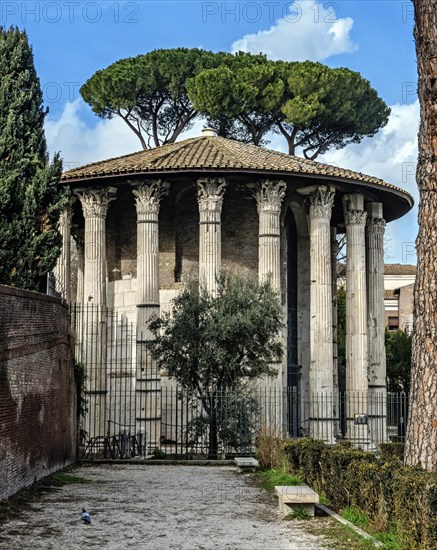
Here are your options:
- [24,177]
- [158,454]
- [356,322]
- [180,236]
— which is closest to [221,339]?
[158,454]

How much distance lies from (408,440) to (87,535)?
362cm

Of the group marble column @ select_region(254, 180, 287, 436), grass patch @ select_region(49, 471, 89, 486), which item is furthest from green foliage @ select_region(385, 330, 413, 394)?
grass patch @ select_region(49, 471, 89, 486)

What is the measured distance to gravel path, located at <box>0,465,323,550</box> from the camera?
9.96 m

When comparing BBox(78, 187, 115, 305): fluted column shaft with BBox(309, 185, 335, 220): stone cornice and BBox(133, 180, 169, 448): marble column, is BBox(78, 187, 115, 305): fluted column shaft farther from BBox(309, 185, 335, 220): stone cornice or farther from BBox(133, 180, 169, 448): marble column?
BBox(309, 185, 335, 220): stone cornice

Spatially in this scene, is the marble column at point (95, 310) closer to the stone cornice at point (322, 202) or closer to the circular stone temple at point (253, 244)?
the circular stone temple at point (253, 244)

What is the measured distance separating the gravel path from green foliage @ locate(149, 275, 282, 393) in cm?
598

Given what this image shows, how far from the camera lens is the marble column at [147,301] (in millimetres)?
25547

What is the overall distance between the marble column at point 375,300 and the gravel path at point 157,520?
13195 millimetres

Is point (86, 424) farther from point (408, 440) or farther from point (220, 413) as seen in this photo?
point (408, 440)

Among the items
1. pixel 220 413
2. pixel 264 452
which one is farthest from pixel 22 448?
pixel 220 413

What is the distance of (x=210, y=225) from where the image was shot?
86.4ft

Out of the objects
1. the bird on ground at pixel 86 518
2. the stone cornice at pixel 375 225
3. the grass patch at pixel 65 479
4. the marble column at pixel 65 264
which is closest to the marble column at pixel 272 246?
the stone cornice at pixel 375 225

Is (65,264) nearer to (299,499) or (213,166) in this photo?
(213,166)

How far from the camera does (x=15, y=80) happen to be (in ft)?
70.3
